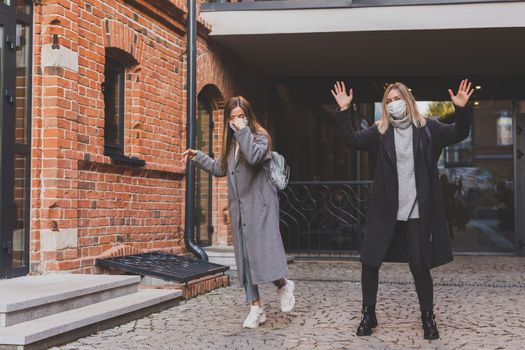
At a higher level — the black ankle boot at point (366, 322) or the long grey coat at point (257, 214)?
the long grey coat at point (257, 214)

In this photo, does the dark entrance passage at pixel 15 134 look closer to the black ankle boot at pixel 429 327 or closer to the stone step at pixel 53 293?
the stone step at pixel 53 293

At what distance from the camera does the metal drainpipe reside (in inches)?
364

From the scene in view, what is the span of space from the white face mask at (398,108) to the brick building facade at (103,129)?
3.00 meters

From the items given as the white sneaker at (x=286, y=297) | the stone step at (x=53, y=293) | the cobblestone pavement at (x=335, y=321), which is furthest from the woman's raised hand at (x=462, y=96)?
the stone step at (x=53, y=293)

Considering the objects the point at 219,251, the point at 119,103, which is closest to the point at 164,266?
the point at 119,103

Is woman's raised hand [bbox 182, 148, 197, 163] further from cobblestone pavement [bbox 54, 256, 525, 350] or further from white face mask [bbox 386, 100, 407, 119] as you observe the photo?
white face mask [bbox 386, 100, 407, 119]

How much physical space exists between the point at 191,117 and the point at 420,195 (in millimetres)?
4842

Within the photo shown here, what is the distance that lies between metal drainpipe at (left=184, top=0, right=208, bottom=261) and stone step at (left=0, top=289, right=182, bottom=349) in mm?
2565

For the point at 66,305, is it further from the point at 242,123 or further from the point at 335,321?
the point at 335,321

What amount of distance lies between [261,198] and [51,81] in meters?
2.32

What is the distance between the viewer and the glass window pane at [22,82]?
20.8 ft

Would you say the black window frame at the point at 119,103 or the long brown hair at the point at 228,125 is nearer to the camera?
the long brown hair at the point at 228,125

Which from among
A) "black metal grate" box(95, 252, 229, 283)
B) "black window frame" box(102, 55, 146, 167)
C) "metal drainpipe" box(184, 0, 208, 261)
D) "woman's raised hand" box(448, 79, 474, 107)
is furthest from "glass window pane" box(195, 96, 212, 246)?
"woman's raised hand" box(448, 79, 474, 107)

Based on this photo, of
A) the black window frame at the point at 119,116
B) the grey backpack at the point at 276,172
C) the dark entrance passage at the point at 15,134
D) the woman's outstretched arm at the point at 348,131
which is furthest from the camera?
the black window frame at the point at 119,116
